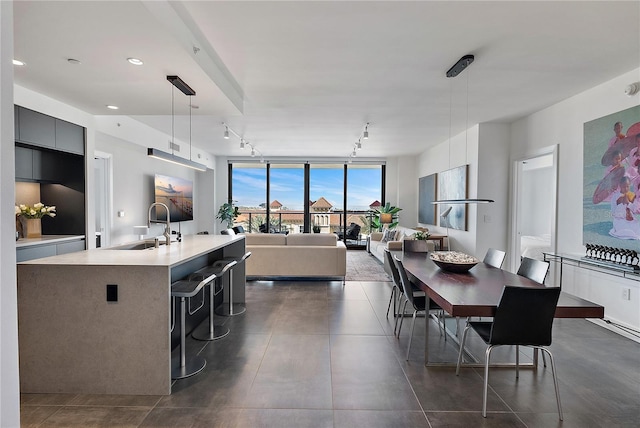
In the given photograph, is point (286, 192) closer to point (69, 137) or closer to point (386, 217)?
point (386, 217)

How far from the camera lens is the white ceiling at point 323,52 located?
2398mm

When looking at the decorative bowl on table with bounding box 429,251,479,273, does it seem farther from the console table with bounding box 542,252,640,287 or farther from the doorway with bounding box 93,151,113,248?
the doorway with bounding box 93,151,113,248

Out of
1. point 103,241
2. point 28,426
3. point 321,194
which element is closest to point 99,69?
point 28,426

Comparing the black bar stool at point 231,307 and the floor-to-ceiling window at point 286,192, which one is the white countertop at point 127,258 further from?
the floor-to-ceiling window at point 286,192

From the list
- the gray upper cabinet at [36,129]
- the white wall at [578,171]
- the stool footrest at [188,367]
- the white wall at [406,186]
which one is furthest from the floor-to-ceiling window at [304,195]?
the stool footrest at [188,367]

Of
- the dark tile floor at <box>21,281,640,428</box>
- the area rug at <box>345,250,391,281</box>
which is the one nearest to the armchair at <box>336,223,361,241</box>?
the area rug at <box>345,250,391,281</box>

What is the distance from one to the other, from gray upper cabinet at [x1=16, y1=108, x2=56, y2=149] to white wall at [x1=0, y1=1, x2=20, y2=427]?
3262 millimetres

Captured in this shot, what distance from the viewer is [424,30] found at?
2.76 meters

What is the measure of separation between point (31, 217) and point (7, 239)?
3893 mm

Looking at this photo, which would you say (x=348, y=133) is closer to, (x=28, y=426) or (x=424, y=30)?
(x=424, y=30)

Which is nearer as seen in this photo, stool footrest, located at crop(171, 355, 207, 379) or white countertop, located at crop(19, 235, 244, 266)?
white countertop, located at crop(19, 235, 244, 266)

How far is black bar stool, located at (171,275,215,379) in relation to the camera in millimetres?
2581

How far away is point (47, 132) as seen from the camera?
150 inches

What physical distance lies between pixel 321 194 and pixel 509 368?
8096 millimetres
